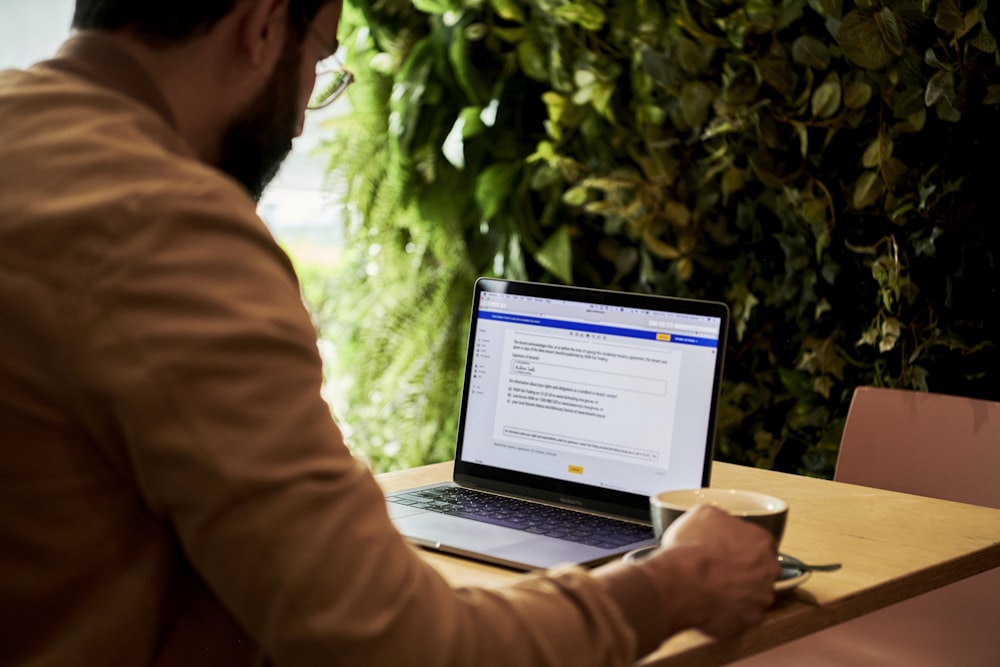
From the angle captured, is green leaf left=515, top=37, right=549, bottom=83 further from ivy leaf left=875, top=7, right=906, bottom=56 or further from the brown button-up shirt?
the brown button-up shirt

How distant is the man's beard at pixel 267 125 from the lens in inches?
35.6

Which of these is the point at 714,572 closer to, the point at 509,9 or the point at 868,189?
the point at 868,189

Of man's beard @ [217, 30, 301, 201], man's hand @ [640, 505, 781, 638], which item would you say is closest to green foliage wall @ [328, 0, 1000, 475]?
man's hand @ [640, 505, 781, 638]

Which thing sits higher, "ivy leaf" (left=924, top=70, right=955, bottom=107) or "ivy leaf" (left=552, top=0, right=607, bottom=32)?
"ivy leaf" (left=552, top=0, right=607, bottom=32)

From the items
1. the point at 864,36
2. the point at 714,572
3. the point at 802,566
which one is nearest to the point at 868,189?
the point at 864,36

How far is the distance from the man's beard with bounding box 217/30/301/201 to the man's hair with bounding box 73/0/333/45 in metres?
0.08

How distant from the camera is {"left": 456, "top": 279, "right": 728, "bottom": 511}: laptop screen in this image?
134 cm

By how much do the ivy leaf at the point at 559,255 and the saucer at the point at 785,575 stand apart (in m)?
1.65

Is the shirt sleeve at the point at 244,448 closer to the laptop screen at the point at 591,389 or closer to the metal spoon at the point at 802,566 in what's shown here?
the metal spoon at the point at 802,566

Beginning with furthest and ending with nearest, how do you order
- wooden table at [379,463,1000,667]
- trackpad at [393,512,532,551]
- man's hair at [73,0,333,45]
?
trackpad at [393,512,532,551], wooden table at [379,463,1000,667], man's hair at [73,0,333,45]

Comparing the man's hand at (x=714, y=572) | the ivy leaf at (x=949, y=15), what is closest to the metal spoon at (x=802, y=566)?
the man's hand at (x=714, y=572)

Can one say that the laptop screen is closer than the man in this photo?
No

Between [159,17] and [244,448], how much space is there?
0.37m

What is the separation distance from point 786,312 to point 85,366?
1951mm
